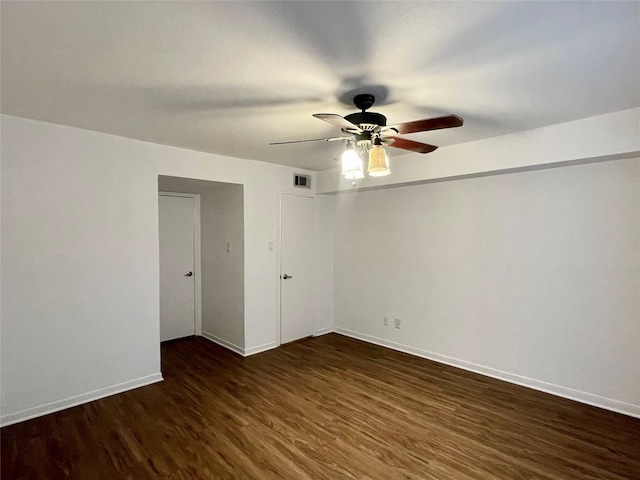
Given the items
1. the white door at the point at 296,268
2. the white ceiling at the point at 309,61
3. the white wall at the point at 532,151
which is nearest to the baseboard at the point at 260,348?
the white door at the point at 296,268

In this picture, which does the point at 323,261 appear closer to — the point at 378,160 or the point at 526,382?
the point at 526,382

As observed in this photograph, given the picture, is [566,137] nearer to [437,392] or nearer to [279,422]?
[437,392]

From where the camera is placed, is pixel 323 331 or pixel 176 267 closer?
pixel 176 267

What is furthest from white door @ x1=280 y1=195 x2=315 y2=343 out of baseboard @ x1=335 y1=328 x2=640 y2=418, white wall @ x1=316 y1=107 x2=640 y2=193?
white wall @ x1=316 y1=107 x2=640 y2=193

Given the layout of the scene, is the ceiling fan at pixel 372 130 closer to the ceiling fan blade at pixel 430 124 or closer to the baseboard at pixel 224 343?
the ceiling fan blade at pixel 430 124

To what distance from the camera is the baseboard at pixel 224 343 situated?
172 inches

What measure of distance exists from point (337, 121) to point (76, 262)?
2.61 m

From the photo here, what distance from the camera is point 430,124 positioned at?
2.06m

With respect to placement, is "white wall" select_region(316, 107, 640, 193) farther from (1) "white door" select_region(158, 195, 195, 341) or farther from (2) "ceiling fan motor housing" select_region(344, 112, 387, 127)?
(1) "white door" select_region(158, 195, 195, 341)

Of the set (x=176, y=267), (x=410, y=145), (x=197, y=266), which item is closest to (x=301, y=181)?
(x=197, y=266)

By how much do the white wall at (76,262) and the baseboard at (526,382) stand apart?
294 cm

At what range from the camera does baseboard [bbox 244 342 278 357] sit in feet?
14.1

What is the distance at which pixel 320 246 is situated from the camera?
518 centimetres

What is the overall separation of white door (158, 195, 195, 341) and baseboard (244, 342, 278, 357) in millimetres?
1304
